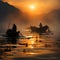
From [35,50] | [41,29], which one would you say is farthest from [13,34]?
[35,50]

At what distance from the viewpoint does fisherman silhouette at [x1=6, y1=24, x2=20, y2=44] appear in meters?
7.05

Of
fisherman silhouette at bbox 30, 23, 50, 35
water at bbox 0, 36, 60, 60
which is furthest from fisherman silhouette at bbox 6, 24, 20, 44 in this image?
fisherman silhouette at bbox 30, 23, 50, 35

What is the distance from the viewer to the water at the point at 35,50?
5695 mm

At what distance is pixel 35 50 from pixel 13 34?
37.5 inches

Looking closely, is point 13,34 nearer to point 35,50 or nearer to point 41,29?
point 41,29

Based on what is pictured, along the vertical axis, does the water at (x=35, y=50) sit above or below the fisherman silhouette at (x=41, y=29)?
below

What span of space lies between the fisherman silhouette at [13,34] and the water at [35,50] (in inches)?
6.2

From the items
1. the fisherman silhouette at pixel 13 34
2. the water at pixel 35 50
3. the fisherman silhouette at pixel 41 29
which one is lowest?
the water at pixel 35 50

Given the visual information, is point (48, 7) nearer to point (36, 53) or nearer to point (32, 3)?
point (32, 3)

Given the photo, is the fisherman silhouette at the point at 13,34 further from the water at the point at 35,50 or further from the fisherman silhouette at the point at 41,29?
the fisherman silhouette at the point at 41,29

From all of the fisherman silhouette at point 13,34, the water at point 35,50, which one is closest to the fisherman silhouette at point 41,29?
the water at point 35,50

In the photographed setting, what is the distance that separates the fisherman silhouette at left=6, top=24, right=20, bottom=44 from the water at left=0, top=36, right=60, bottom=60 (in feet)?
0.52

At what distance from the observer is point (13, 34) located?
7.09 m

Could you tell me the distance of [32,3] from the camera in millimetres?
7316
